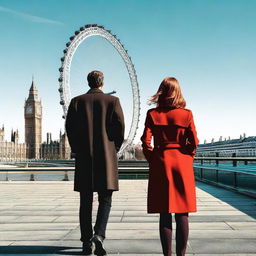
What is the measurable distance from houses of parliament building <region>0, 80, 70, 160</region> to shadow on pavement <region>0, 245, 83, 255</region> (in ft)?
408

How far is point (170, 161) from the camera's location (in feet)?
10.4

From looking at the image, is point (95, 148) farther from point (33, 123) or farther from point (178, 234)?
point (33, 123)

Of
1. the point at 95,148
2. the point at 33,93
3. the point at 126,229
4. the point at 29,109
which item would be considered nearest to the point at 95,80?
the point at 95,148

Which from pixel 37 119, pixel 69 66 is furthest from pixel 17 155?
pixel 69 66

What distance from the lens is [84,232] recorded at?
372 centimetres

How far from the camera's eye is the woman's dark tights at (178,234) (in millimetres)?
3139

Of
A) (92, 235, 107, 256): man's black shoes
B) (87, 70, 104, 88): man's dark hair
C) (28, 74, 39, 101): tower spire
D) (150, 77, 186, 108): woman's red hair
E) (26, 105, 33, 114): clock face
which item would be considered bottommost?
(92, 235, 107, 256): man's black shoes

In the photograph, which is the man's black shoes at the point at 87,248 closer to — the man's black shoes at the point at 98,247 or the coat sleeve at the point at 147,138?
the man's black shoes at the point at 98,247

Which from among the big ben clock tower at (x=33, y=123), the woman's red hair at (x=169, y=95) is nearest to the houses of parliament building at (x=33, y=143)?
the big ben clock tower at (x=33, y=123)

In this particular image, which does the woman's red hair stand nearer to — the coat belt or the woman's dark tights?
the coat belt

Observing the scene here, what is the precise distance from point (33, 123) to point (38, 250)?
140690 millimetres

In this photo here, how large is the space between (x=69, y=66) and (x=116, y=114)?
29860 millimetres

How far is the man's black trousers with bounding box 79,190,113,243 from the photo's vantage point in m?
3.68

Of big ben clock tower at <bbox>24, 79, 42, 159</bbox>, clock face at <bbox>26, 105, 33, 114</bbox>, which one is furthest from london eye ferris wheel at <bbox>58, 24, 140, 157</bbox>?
clock face at <bbox>26, 105, 33, 114</bbox>
